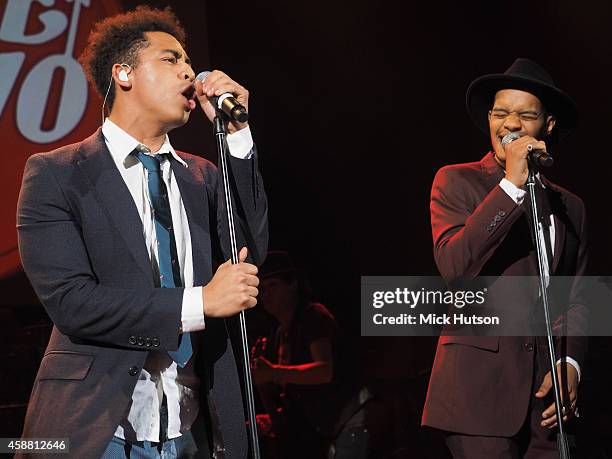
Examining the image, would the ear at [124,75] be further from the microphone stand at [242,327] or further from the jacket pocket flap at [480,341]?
the jacket pocket flap at [480,341]

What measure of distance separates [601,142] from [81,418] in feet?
12.2

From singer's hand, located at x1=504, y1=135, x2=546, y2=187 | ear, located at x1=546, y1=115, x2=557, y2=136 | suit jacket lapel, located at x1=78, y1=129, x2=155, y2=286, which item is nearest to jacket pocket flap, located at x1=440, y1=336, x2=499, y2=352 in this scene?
singer's hand, located at x1=504, y1=135, x2=546, y2=187

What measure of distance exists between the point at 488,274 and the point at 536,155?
44 centimetres

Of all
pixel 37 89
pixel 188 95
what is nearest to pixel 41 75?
pixel 37 89

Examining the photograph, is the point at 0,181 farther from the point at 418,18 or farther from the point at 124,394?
the point at 418,18

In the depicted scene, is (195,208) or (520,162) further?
(520,162)

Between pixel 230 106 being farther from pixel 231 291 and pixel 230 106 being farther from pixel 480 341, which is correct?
pixel 480 341

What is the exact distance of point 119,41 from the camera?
2.42 m

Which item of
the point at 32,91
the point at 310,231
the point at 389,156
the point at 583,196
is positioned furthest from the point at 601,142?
the point at 32,91

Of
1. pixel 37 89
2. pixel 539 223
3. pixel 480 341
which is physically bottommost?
pixel 480 341

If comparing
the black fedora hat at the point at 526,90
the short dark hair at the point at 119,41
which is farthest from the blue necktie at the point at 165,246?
the black fedora hat at the point at 526,90

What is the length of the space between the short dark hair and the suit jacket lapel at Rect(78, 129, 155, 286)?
34cm

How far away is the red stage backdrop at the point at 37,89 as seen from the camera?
12.2 feet

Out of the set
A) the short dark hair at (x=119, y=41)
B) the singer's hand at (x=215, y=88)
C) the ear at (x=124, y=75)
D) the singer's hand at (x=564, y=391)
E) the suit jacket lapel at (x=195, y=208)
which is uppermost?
the short dark hair at (x=119, y=41)
